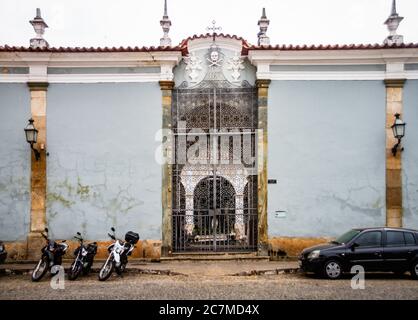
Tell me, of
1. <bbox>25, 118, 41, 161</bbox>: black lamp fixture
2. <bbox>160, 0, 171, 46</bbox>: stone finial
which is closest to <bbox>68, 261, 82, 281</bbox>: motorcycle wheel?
<bbox>25, 118, 41, 161</bbox>: black lamp fixture

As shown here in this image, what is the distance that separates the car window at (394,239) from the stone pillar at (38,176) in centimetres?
866

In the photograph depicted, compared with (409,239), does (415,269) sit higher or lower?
lower

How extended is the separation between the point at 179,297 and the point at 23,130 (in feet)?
23.6

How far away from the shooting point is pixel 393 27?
13.2 m

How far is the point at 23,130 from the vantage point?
13227 millimetres

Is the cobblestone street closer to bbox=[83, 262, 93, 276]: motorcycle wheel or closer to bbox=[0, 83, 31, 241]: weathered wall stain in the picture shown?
bbox=[83, 262, 93, 276]: motorcycle wheel

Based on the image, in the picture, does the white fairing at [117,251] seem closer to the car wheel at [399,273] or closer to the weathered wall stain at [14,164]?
the weathered wall stain at [14,164]

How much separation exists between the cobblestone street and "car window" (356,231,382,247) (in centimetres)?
76

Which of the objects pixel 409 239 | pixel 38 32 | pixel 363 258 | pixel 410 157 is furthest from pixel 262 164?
pixel 38 32

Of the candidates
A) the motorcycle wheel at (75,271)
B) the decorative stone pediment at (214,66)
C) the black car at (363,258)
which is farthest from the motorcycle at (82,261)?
the decorative stone pediment at (214,66)

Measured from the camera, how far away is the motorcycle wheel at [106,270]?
1063cm

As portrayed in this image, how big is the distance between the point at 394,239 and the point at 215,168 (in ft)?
16.1

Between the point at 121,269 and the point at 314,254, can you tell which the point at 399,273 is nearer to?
the point at 314,254

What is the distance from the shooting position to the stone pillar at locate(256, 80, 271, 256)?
42.4 ft
